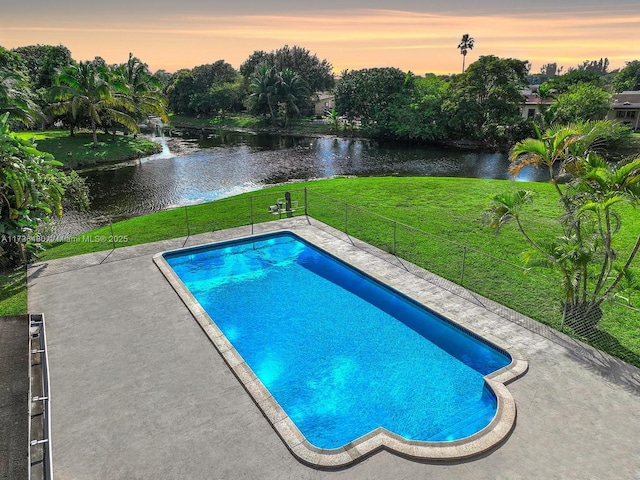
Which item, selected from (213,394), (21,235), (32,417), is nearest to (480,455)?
(213,394)

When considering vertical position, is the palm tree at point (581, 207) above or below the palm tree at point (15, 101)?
below

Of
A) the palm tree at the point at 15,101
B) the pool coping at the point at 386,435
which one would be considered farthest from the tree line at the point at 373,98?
the pool coping at the point at 386,435

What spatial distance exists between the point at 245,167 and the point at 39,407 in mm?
34251

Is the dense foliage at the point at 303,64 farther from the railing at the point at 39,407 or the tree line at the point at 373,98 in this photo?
the railing at the point at 39,407

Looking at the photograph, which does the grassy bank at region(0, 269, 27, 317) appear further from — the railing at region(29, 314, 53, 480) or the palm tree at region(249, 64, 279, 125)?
the palm tree at region(249, 64, 279, 125)

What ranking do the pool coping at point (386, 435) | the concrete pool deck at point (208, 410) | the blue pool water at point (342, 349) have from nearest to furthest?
the concrete pool deck at point (208, 410) → the pool coping at point (386, 435) → the blue pool water at point (342, 349)

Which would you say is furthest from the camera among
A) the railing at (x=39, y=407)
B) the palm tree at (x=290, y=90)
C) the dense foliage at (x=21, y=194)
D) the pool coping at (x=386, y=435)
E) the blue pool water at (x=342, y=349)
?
the palm tree at (x=290, y=90)

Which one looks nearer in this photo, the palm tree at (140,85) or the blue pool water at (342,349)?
the blue pool water at (342,349)

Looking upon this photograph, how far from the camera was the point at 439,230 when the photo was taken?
18.9m

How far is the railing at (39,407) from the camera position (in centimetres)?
716

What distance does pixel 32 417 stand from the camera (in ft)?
27.8

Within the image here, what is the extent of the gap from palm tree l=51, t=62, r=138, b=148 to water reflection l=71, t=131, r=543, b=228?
664cm

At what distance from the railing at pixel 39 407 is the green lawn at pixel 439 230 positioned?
651cm

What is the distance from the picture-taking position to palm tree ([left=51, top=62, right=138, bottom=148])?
1630 inches
